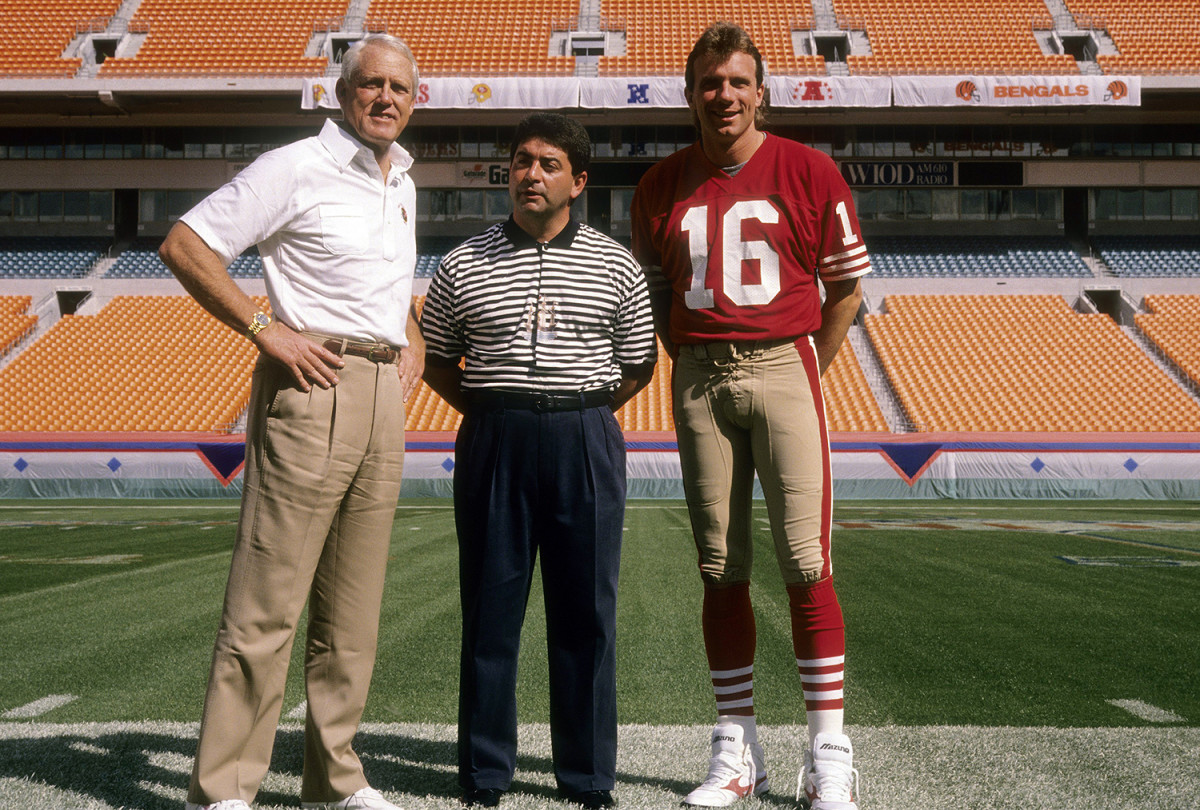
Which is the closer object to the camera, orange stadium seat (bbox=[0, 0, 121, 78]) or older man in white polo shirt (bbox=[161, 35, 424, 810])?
older man in white polo shirt (bbox=[161, 35, 424, 810])

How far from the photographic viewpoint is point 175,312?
911 inches

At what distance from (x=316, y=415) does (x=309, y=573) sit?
0.41 meters

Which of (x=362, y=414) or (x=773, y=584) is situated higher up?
(x=362, y=414)

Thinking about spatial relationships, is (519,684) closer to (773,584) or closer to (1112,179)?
(773,584)

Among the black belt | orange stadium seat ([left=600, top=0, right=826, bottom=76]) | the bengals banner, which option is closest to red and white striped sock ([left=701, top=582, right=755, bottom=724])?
the black belt

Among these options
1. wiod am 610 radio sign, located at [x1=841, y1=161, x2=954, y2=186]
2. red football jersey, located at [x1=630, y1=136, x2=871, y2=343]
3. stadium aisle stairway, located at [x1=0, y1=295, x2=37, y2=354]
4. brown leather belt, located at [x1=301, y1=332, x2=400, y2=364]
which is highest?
wiod am 610 radio sign, located at [x1=841, y1=161, x2=954, y2=186]

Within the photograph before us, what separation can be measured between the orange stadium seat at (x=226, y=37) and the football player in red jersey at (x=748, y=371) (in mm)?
22812

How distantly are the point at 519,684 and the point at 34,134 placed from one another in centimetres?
2717

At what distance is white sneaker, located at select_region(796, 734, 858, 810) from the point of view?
8.39 ft

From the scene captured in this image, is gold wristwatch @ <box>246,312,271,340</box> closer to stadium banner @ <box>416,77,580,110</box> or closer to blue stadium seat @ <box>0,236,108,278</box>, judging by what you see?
stadium banner @ <box>416,77,580,110</box>

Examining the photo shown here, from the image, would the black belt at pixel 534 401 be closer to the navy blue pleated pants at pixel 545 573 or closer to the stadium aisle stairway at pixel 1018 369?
the navy blue pleated pants at pixel 545 573

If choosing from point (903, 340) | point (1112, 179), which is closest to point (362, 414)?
point (903, 340)

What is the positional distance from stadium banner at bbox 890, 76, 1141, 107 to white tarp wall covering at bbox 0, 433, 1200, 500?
9.27 m

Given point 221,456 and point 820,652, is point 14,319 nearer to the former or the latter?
point 221,456
